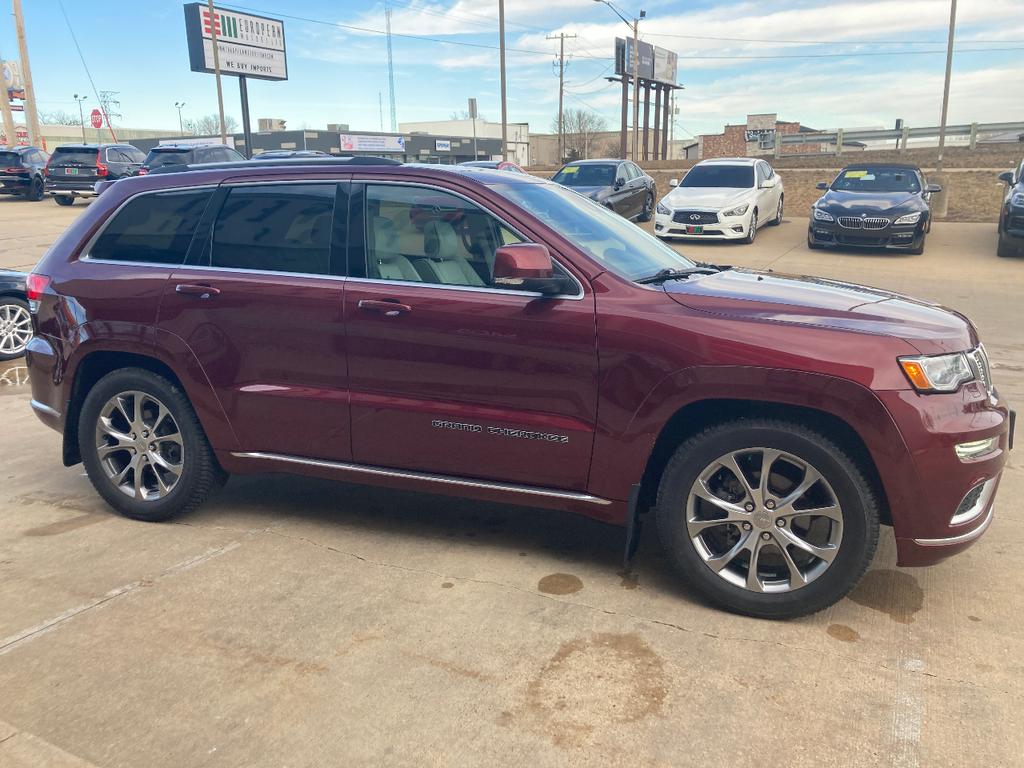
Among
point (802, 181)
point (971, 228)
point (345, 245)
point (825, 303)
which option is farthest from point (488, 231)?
point (802, 181)

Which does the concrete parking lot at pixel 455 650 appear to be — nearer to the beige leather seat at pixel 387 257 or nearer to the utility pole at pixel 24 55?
the beige leather seat at pixel 387 257

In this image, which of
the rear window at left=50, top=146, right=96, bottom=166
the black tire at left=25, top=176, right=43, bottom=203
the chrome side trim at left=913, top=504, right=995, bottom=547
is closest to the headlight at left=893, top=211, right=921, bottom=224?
the chrome side trim at left=913, top=504, right=995, bottom=547

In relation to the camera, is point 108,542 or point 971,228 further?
point 971,228

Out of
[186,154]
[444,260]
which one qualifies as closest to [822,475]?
[444,260]

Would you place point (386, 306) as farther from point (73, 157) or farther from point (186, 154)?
point (73, 157)

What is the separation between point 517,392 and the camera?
342 centimetres

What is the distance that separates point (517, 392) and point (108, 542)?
2.21 meters

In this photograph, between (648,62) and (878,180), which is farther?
(648,62)

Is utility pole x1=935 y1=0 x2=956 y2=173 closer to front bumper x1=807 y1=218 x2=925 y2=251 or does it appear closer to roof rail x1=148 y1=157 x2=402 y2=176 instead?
front bumper x1=807 y1=218 x2=925 y2=251

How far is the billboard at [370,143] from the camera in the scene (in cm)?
6238

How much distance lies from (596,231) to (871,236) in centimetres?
1178

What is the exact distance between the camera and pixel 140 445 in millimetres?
4195

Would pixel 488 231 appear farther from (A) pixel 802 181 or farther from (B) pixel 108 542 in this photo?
(A) pixel 802 181

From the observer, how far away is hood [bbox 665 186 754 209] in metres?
15.3
